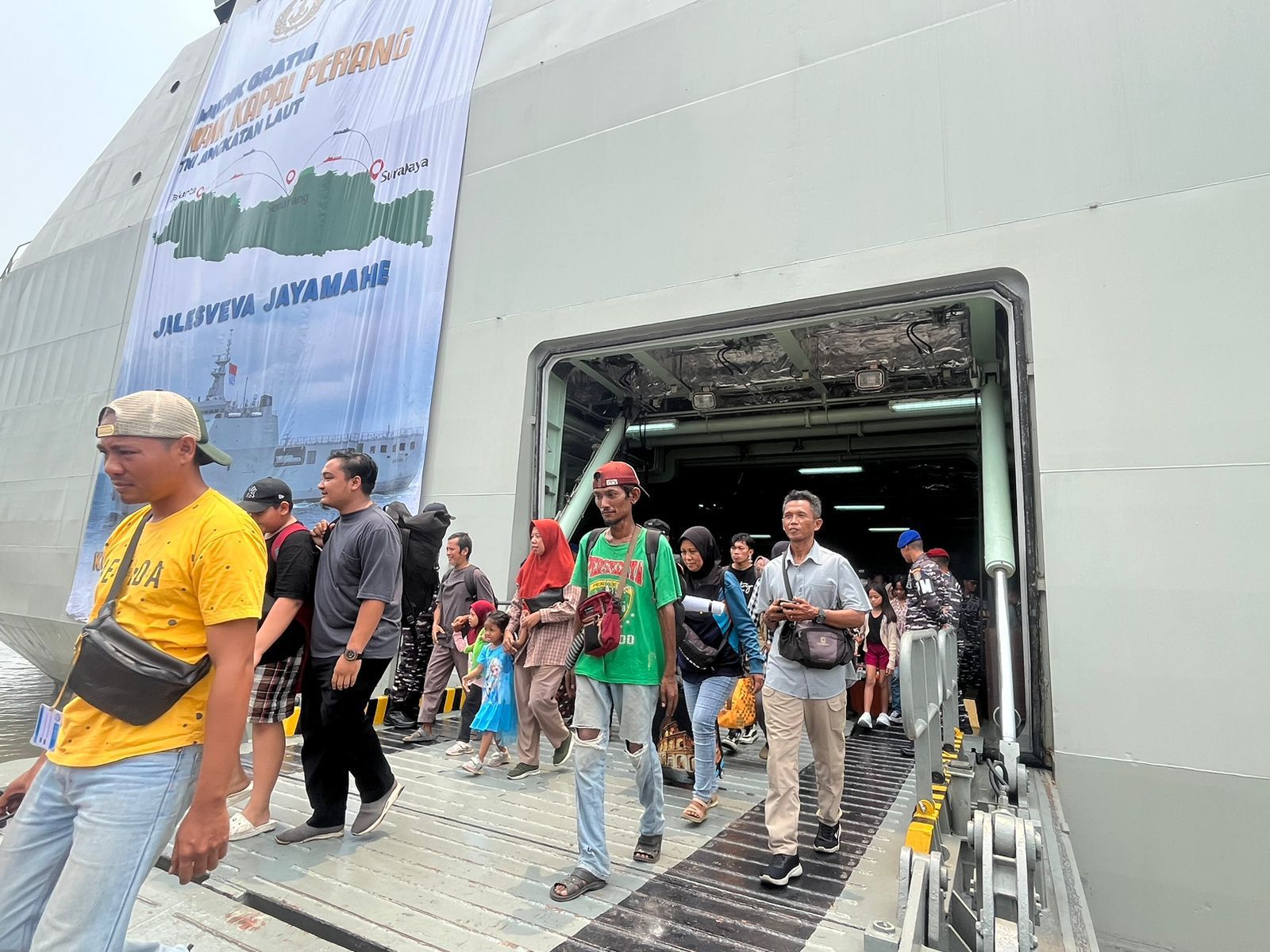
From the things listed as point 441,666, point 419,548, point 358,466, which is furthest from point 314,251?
point 358,466

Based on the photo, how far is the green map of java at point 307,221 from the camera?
948 cm

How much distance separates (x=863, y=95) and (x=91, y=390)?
14.7 meters

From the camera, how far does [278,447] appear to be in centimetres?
999

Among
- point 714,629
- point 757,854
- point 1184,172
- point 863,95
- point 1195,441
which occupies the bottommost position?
point 757,854

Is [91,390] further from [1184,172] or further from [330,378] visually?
[1184,172]

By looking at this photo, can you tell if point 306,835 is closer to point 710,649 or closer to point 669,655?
point 669,655

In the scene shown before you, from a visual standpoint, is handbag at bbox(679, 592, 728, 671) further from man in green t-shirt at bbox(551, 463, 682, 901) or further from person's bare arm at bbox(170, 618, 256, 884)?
person's bare arm at bbox(170, 618, 256, 884)

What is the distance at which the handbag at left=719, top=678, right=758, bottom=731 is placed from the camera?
4945mm

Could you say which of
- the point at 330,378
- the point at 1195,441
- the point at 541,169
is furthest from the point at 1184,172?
the point at 330,378

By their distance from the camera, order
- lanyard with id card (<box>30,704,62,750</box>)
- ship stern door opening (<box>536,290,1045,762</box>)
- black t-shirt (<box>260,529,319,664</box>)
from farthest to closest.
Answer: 1. ship stern door opening (<box>536,290,1045,762</box>)
2. black t-shirt (<box>260,529,319,664</box>)
3. lanyard with id card (<box>30,704,62,750</box>)

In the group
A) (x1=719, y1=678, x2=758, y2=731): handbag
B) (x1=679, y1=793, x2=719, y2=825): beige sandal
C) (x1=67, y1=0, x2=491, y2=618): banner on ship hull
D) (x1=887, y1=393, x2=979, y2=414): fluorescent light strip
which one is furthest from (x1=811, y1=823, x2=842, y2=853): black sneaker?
(x1=887, y1=393, x2=979, y2=414): fluorescent light strip

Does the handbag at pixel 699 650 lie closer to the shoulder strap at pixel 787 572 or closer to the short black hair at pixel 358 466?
the shoulder strap at pixel 787 572

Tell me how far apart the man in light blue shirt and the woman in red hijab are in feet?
4.19

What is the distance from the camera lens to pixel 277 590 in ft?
11.2
